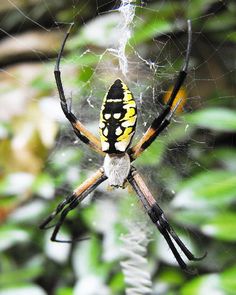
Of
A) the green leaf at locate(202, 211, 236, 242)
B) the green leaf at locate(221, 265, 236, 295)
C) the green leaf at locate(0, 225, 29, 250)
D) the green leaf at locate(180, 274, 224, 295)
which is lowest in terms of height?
the green leaf at locate(180, 274, 224, 295)

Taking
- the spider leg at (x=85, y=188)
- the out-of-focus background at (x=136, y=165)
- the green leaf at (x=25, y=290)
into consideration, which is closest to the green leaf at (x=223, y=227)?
the out-of-focus background at (x=136, y=165)

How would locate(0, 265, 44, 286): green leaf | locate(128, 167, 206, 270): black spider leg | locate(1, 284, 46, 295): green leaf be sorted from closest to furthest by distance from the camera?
locate(128, 167, 206, 270): black spider leg, locate(1, 284, 46, 295): green leaf, locate(0, 265, 44, 286): green leaf

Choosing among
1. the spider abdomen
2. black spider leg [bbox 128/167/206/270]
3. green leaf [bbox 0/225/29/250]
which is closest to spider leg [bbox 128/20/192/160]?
the spider abdomen

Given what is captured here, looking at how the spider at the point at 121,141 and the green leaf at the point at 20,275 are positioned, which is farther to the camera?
the green leaf at the point at 20,275

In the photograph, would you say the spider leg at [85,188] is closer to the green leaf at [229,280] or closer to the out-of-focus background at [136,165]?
the out-of-focus background at [136,165]

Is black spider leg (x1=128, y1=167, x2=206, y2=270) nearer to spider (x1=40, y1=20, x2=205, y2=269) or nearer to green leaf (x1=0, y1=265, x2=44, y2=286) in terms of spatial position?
spider (x1=40, y1=20, x2=205, y2=269)

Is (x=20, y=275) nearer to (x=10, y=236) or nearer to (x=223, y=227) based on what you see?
(x=10, y=236)

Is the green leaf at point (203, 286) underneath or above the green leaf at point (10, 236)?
underneath

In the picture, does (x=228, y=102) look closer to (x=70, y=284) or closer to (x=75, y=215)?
(x=75, y=215)
